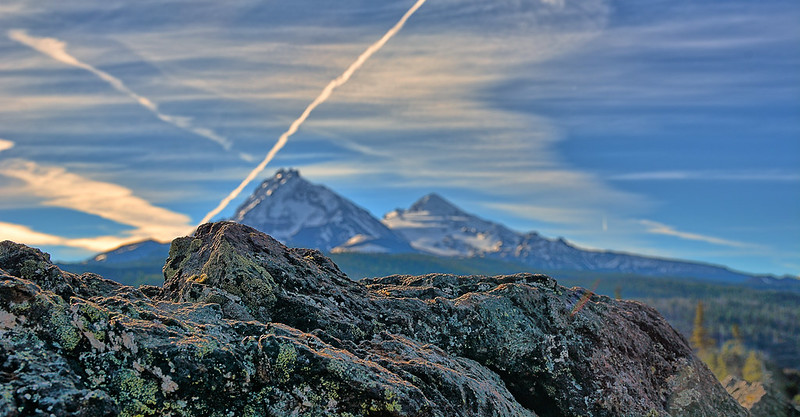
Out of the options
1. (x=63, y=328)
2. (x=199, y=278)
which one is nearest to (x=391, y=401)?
(x=63, y=328)

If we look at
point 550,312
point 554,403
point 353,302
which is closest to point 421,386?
point 353,302

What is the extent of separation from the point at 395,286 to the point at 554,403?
6459 millimetres

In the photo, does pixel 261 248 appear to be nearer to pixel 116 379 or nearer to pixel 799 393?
pixel 116 379

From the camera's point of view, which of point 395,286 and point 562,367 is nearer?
point 562,367

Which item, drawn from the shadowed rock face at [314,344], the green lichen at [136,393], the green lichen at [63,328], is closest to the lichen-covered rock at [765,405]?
the shadowed rock face at [314,344]

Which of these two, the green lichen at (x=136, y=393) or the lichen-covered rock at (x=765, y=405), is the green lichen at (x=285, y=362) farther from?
the lichen-covered rock at (x=765, y=405)

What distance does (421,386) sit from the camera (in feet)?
46.1

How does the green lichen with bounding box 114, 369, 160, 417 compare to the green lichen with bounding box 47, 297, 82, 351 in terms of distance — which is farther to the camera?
the green lichen with bounding box 47, 297, 82, 351

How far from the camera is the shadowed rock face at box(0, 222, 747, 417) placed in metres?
11.7

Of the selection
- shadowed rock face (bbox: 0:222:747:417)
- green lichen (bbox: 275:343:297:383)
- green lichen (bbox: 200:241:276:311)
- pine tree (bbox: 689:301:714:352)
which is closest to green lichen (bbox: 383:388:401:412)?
shadowed rock face (bbox: 0:222:747:417)

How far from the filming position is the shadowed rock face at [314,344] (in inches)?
462

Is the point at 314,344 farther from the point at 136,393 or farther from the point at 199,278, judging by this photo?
the point at 199,278

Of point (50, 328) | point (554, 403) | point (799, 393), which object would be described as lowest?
point (799, 393)

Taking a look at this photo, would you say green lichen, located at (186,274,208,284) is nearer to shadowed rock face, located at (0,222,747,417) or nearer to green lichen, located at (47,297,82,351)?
shadowed rock face, located at (0,222,747,417)
